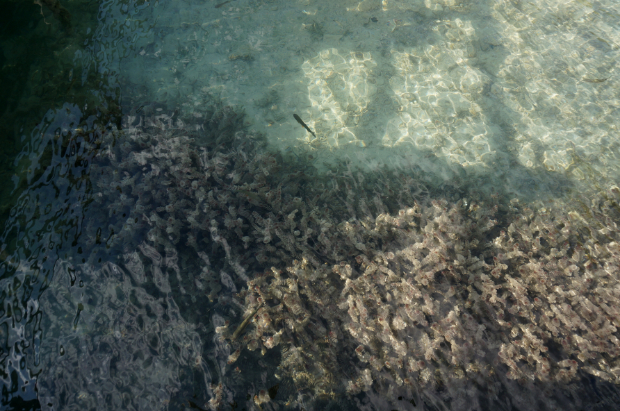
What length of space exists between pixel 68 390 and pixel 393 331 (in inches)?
140

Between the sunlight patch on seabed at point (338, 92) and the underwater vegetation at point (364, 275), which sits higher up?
the sunlight patch on seabed at point (338, 92)

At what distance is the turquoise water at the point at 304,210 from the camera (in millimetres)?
3447

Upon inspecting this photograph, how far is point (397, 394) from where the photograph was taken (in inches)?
132

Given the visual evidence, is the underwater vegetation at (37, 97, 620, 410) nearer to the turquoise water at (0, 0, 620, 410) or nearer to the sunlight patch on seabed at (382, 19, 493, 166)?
the turquoise water at (0, 0, 620, 410)

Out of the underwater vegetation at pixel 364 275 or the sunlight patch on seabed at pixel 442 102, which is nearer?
the underwater vegetation at pixel 364 275

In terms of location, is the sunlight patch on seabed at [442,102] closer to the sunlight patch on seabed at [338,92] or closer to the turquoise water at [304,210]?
the turquoise water at [304,210]

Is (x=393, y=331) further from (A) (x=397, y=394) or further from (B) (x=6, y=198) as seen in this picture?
(B) (x=6, y=198)

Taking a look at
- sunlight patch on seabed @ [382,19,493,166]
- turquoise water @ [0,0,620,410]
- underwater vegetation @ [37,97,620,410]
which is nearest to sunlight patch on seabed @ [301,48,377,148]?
turquoise water @ [0,0,620,410]

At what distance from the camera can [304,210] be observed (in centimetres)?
465

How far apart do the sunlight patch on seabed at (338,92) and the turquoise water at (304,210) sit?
0.05 meters

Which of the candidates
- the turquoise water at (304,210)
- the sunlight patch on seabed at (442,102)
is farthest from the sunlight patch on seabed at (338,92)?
the sunlight patch on seabed at (442,102)

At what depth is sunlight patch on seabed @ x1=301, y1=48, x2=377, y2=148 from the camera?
236 inches

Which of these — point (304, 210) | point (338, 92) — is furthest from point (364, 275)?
point (338, 92)

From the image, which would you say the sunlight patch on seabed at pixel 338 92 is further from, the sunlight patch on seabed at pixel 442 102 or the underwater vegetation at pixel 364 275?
the underwater vegetation at pixel 364 275
